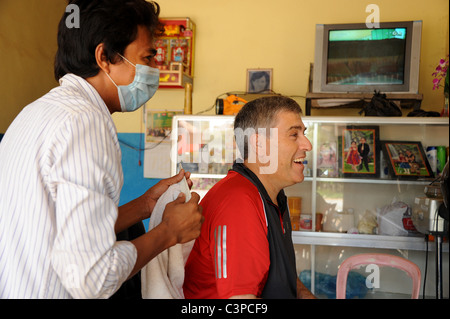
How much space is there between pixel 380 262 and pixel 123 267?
162cm

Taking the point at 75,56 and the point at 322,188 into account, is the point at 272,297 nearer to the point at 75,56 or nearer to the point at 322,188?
the point at 75,56

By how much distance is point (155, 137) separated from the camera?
12.4 feet

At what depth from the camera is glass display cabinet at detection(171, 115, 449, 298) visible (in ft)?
10.1

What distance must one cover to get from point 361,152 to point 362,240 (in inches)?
25.8

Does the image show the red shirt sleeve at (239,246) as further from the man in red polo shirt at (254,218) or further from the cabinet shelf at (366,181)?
the cabinet shelf at (366,181)

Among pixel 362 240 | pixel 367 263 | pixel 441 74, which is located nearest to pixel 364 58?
pixel 441 74

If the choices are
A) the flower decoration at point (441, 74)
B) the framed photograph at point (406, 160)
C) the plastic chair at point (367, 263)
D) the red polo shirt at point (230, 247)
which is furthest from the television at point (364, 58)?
the red polo shirt at point (230, 247)

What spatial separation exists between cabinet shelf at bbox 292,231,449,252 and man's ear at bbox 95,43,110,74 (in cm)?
230

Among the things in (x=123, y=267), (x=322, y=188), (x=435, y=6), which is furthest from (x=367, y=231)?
(x=123, y=267)

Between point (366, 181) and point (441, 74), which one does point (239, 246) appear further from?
point (441, 74)

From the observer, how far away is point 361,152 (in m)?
3.19

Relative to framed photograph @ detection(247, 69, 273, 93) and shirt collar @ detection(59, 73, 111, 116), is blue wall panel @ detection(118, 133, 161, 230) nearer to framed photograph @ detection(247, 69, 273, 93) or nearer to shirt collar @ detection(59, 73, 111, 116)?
framed photograph @ detection(247, 69, 273, 93)

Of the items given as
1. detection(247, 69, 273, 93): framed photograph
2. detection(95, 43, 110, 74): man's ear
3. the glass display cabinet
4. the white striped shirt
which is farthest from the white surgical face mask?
detection(247, 69, 273, 93): framed photograph
